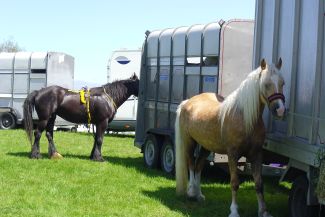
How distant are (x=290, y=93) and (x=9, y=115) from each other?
17168 mm

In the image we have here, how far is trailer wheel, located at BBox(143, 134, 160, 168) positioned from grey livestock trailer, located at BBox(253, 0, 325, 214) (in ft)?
14.6

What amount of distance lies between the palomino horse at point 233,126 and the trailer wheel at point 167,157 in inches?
87.0

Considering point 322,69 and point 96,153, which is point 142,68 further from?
point 322,69

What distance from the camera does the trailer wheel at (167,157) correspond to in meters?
10.8

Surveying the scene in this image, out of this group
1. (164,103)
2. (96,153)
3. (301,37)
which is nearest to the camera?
(301,37)

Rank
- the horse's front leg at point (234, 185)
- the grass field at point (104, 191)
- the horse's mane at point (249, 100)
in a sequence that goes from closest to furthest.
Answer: the horse's mane at point (249, 100), the horse's front leg at point (234, 185), the grass field at point (104, 191)

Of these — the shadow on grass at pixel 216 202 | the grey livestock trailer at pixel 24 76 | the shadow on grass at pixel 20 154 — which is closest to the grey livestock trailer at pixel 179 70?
the shadow on grass at pixel 216 202

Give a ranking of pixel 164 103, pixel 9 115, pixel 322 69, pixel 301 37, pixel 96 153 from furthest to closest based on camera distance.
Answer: pixel 9 115 → pixel 96 153 → pixel 164 103 → pixel 301 37 → pixel 322 69

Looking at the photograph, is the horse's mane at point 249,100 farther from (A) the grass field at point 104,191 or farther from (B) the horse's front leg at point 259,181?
(A) the grass field at point 104,191

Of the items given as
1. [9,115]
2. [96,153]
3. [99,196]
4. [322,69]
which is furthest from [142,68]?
[9,115]

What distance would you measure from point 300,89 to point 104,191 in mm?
3968

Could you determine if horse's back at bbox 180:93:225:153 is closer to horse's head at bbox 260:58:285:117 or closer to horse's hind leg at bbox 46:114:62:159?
horse's head at bbox 260:58:285:117

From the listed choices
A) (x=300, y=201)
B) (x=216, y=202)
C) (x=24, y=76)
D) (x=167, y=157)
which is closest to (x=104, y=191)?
(x=216, y=202)

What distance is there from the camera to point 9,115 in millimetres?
21750
